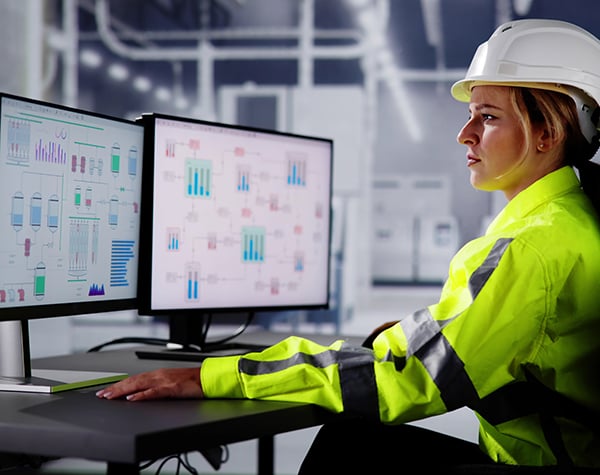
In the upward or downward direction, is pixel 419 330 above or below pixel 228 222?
below

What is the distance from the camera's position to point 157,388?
1456mm

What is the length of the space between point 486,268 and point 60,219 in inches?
31.1

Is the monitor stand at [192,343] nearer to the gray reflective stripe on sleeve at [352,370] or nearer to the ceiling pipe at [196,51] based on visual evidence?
the gray reflective stripe on sleeve at [352,370]

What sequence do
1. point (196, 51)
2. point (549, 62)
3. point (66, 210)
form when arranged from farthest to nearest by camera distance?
1. point (196, 51)
2. point (66, 210)
3. point (549, 62)

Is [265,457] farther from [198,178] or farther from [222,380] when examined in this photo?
[222,380]

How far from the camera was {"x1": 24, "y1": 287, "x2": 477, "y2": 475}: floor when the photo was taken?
3.87 meters

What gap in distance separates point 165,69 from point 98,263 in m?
3.29

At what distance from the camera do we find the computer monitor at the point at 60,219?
5.08ft

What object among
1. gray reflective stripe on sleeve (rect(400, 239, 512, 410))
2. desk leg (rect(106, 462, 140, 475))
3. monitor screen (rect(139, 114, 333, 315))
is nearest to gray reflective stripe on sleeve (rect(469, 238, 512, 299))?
gray reflective stripe on sleeve (rect(400, 239, 512, 410))

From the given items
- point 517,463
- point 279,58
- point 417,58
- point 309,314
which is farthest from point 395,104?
point 517,463

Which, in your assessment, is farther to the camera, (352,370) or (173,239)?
(173,239)

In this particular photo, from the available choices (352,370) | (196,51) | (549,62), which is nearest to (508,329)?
(352,370)

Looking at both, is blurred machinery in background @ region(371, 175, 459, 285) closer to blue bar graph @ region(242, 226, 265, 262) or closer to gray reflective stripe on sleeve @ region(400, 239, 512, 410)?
blue bar graph @ region(242, 226, 265, 262)

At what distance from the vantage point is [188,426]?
1.26 m
